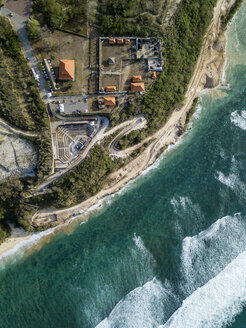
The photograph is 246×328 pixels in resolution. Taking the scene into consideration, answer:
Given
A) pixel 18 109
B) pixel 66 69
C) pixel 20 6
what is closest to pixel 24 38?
pixel 20 6

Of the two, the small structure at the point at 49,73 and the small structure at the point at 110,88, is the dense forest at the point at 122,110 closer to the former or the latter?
the small structure at the point at 49,73

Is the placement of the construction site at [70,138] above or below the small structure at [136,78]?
below

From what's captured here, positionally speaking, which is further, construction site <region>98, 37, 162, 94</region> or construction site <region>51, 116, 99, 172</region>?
construction site <region>51, 116, 99, 172</region>

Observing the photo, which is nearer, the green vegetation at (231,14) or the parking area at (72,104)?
the parking area at (72,104)

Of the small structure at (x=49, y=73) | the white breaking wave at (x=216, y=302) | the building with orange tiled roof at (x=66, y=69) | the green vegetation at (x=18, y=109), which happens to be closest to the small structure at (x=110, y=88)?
the building with orange tiled roof at (x=66, y=69)

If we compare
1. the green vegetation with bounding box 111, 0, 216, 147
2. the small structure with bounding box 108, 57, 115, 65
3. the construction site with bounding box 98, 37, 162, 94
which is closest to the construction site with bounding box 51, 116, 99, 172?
the green vegetation with bounding box 111, 0, 216, 147

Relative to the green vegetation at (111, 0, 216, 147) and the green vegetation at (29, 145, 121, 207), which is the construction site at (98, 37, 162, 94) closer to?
the green vegetation at (111, 0, 216, 147)
